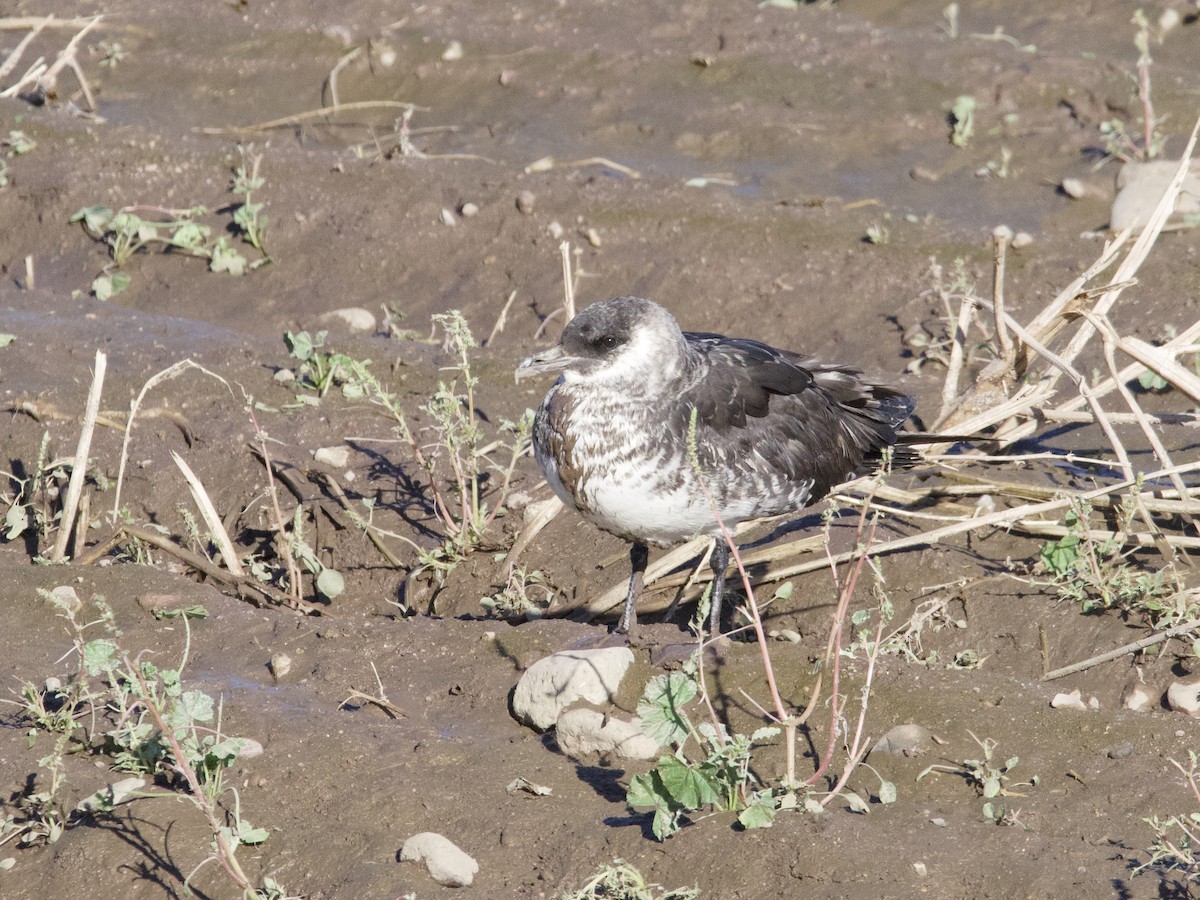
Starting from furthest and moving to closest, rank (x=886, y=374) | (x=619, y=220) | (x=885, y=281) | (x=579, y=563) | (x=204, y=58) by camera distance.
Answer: (x=204, y=58)
(x=619, y=220)
(x=885, y=281)
(x=886, y=374)
(x=579, y=563)

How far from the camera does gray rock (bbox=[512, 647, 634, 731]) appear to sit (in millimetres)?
4156

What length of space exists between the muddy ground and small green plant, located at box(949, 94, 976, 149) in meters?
0.12

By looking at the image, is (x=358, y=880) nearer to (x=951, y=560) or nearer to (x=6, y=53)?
(x=951, y=560)

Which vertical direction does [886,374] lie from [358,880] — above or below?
below

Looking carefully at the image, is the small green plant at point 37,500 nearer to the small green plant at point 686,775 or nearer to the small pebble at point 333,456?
the small pebble at point 333,456

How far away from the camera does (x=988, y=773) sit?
385 centimetres

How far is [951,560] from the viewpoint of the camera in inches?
209

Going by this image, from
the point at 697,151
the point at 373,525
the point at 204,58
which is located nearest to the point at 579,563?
the point at 373,525

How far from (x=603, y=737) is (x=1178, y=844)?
5.02ft

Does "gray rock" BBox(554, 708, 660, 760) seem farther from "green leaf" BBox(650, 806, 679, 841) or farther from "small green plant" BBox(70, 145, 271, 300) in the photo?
"small green plant" BBox(70, 145, 271, 300)

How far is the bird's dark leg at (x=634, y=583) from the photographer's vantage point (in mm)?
4980

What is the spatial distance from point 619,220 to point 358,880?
551 cm

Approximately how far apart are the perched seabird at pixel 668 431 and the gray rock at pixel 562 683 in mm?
429

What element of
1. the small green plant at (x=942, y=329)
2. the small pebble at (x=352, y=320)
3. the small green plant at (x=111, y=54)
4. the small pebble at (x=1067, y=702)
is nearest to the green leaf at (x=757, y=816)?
the small pebble at (x=1067, y=702)
